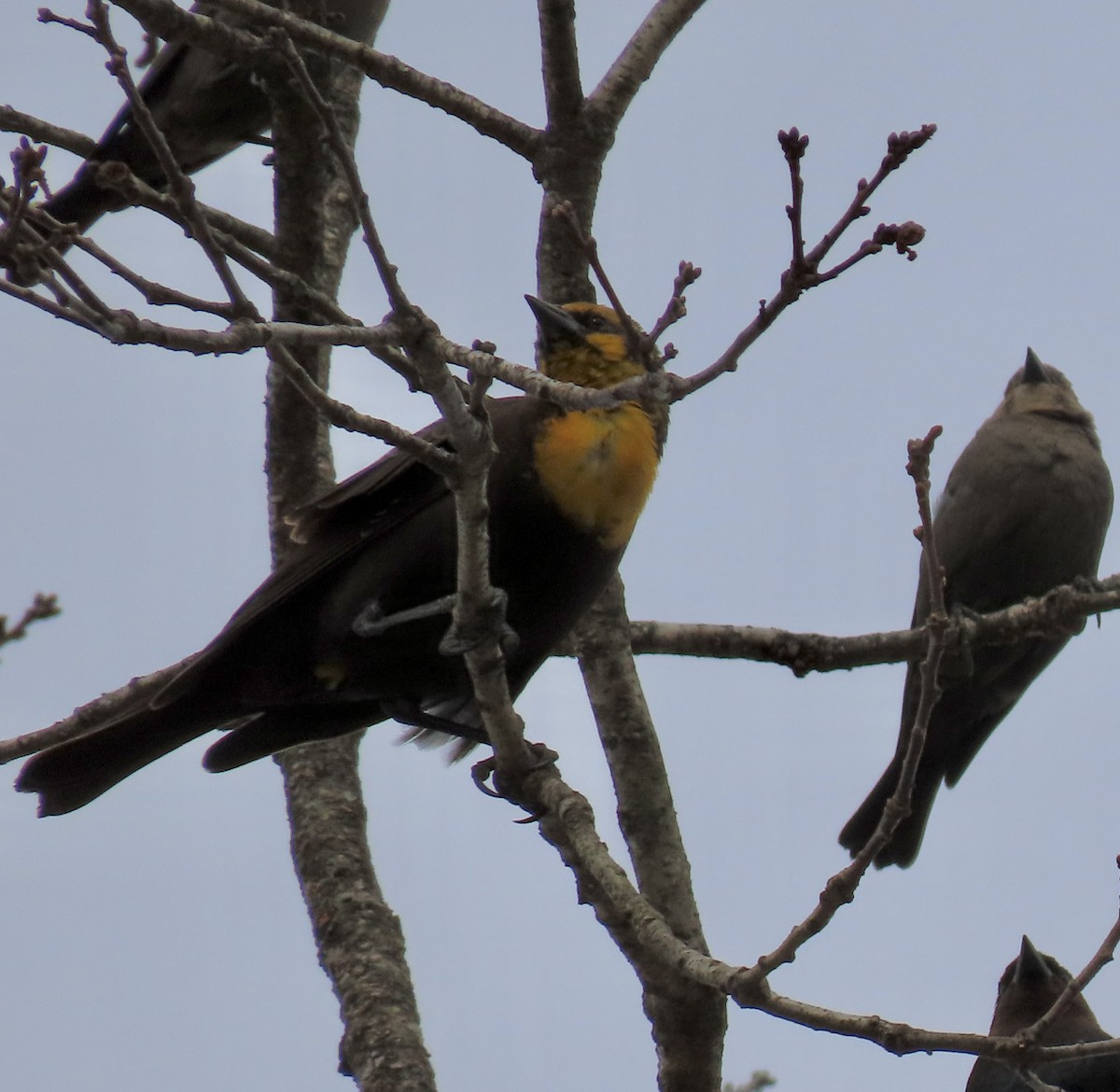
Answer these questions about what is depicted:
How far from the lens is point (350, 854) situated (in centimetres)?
470

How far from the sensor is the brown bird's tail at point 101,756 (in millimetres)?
4281

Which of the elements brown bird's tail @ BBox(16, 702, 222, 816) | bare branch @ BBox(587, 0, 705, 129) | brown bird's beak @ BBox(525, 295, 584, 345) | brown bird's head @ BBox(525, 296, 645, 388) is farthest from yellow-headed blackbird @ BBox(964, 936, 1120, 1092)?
bare branch @ BBox(587, 0, 705, 129)

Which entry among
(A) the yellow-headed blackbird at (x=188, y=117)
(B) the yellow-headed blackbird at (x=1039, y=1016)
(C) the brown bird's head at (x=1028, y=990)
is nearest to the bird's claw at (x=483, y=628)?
(B) the yellow-headed blackbird at (x=1039, y=1016)

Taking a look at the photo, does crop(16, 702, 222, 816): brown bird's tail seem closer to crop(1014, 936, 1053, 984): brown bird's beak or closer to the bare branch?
the bare branch

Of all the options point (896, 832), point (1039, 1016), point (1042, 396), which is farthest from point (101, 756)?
point (1042, 396)

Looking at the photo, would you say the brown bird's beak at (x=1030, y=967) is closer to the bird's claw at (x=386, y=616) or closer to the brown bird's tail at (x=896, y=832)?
the brown bird's tail at (x=896, y=832)

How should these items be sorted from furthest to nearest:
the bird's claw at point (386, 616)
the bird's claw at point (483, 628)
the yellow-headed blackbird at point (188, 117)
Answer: the yellow-headed blackbird at point (188, 117) < the bird's claw at point (386, 616) < the bird's claw at point (483, 628)

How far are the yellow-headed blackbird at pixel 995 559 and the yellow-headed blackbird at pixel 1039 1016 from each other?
643 mm

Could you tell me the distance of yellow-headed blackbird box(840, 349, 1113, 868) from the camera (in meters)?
6.72

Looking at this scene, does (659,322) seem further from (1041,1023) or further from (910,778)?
(1041,1023)

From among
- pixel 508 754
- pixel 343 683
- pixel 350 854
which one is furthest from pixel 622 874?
pixel 350 854

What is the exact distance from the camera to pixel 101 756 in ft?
14.1

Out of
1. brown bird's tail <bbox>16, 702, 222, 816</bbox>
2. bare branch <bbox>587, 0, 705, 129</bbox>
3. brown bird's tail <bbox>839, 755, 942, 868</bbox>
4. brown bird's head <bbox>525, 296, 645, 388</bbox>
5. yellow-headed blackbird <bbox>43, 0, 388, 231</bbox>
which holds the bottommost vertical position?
brown bird's tail <bbox>16, 702, 222, 816</bbox>

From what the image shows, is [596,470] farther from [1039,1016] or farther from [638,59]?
[1039,1016]
